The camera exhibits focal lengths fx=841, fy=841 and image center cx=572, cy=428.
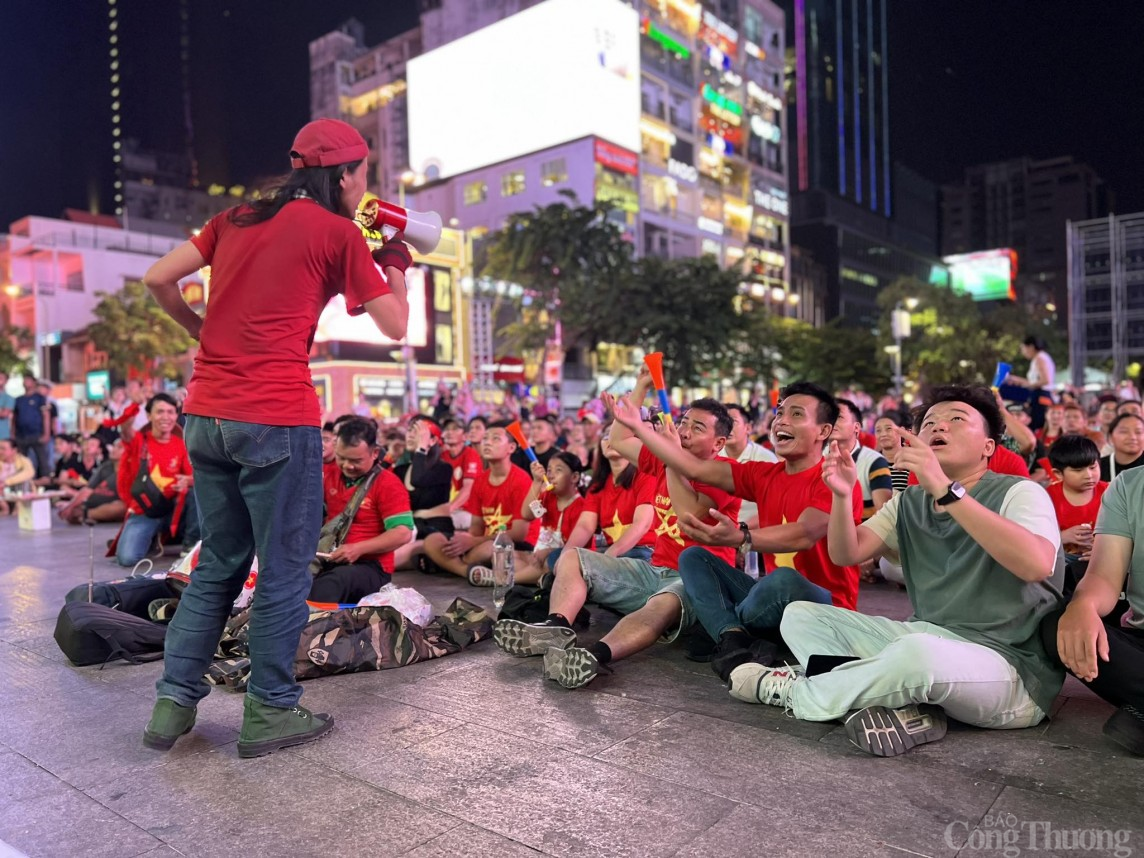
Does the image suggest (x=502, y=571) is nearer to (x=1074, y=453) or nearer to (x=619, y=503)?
(x=619, y=503)

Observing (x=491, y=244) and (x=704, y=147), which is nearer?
(x=491, y=244)

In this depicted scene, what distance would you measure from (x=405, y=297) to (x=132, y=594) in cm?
314

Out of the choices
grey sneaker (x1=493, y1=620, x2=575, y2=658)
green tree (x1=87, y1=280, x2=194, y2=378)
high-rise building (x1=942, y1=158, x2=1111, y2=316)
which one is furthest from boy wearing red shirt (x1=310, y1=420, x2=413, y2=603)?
high-rise building (x1=942, y1=158, x2=1111, y2=316)

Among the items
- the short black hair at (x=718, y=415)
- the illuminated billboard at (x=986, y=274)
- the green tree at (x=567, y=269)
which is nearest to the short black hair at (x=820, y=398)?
the short black hair at (x=718, y=415)

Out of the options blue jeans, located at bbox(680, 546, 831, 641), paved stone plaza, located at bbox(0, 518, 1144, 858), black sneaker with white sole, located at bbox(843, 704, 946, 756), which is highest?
blue jeans, located at bbox(680, 546, 831, 641)

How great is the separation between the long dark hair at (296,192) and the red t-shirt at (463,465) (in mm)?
5108

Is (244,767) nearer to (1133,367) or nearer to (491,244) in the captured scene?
(491,244)

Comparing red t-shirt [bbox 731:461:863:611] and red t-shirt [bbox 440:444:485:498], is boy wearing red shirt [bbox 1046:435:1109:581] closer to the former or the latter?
red t-shirt [bbox 731:461:863:611]

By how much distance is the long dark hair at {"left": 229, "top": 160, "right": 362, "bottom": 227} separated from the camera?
2.85 metres

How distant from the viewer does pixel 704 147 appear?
55406 mm

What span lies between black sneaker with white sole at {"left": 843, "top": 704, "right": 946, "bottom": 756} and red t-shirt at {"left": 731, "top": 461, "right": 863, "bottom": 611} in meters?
0.98

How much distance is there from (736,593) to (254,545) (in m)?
2.20

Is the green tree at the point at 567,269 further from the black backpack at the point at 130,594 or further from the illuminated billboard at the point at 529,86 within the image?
the black backpack at the point at 130,594

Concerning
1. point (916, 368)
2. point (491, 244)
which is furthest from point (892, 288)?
point (491, 244)
